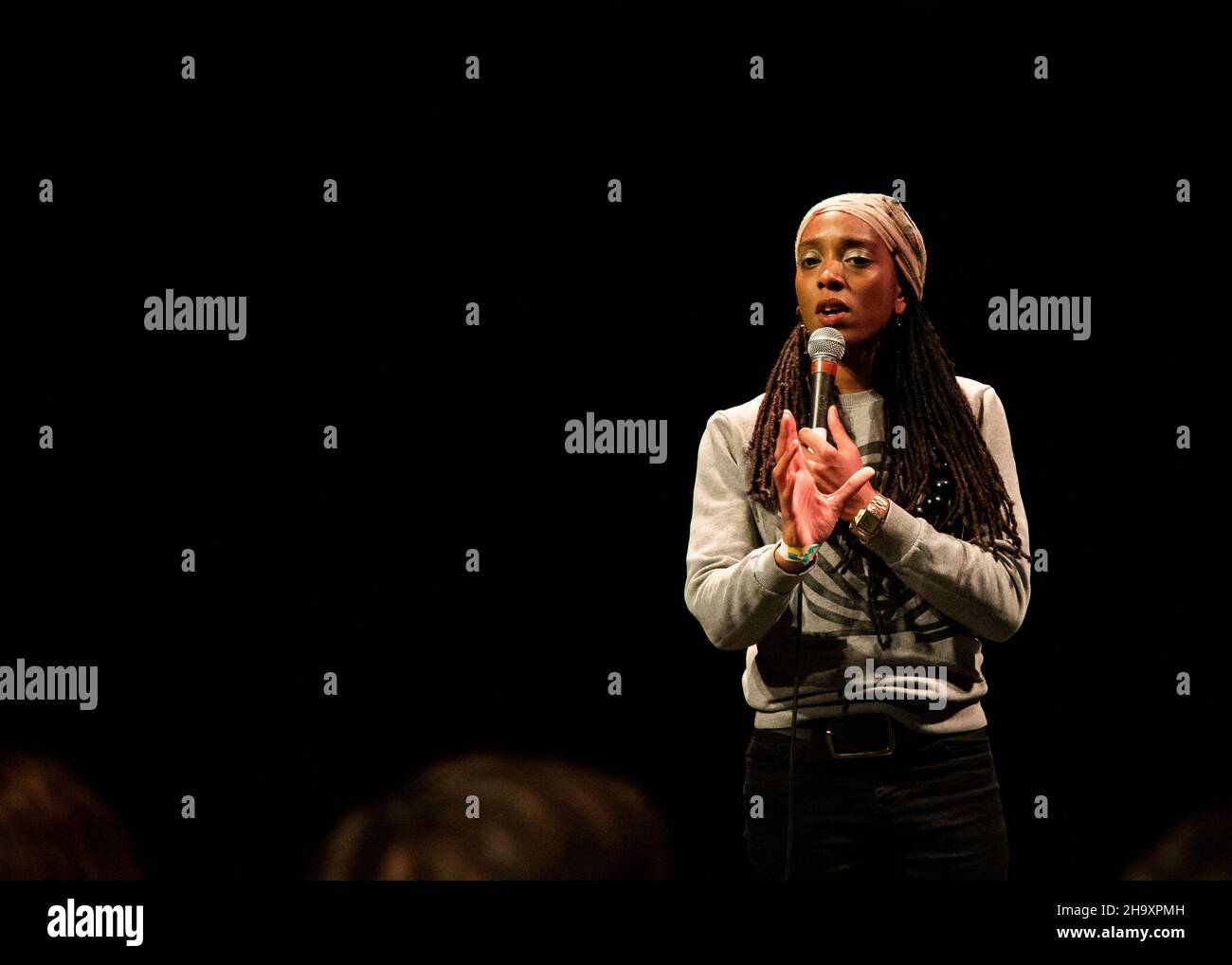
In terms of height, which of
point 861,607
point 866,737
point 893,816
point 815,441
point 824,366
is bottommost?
point 893,816

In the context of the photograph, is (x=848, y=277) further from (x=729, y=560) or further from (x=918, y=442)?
(x=729, y=560)

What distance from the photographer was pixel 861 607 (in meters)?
1.86

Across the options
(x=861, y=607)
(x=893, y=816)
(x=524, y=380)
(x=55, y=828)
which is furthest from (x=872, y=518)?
(x=55, y=828)

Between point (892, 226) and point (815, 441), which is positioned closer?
point (815, 441)

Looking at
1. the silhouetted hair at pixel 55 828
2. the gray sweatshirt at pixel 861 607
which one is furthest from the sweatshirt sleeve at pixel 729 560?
the silhouetted hair at pixel 55 828

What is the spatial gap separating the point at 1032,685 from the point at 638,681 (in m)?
0.83

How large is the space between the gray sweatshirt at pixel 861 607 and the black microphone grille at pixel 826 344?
159 millimetres

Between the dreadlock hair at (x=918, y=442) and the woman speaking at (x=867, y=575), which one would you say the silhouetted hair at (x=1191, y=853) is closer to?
the woman speaking at (x=867, y=575)

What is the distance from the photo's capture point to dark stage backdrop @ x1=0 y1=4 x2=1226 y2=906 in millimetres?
2660

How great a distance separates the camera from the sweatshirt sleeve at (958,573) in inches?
68.9

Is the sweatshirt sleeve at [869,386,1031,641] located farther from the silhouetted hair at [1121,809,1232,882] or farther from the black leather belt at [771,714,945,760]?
the silhouetted hair at [1121,809,1232,882]

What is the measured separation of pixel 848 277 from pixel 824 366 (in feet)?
0.67
